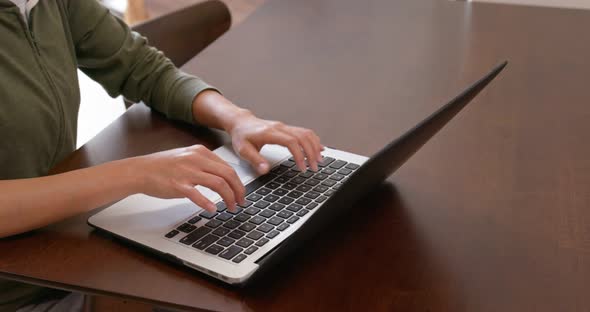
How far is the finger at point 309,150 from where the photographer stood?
3.05 ft

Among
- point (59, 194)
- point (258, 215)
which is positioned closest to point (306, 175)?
point (258, 215)

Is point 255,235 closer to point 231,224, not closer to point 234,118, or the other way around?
point 231,224

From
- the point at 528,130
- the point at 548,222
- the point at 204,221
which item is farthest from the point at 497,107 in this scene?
the point at 204,221

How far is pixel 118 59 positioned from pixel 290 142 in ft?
1.35

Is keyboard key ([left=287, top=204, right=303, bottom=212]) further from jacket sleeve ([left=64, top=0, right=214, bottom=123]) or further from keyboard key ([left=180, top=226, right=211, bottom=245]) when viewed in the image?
jacket sleeve ([left=64, top=0, right=214, bottom=123])

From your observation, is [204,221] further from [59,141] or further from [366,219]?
[59,141]

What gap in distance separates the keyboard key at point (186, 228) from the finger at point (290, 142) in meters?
0.18

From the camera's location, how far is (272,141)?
968 mm

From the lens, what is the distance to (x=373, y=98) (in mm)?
1187

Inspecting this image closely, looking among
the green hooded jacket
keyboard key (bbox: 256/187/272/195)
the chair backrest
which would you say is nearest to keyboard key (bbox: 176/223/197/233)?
keyboard key (bbox: 256/187/272/195)

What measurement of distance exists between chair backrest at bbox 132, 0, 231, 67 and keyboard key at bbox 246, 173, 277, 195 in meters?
0.68

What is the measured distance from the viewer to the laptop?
73 cm

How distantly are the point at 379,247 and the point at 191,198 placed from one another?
0.21 meters

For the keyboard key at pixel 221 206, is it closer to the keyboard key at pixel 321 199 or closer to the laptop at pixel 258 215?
the laptop at pixel 258 215
